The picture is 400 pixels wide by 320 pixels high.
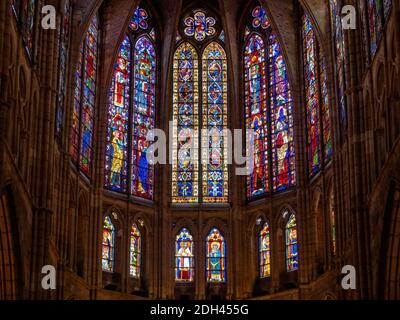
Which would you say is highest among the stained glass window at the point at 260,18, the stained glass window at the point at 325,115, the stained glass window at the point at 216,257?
the stained glass window at the point at 260,18

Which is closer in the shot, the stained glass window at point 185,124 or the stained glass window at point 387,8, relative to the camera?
the stained glass window at point 387,8

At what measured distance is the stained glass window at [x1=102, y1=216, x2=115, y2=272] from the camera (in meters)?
34.2

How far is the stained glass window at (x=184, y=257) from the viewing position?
3547 centimetres

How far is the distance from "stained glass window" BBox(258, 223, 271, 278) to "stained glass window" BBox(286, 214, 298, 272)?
0.72 m

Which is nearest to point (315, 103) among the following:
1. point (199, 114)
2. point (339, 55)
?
point (339, 55)

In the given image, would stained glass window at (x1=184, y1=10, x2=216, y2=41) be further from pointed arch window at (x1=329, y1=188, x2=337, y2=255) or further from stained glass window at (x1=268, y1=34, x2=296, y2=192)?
pointed arch window at (x1=329, y1=188, x2=337, y2=255)

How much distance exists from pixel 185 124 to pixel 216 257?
16.5ft

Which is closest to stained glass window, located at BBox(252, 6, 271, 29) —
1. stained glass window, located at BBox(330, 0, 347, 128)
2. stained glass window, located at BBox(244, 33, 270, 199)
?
stained glass window, located at BBox(244, 33, 270, 199)

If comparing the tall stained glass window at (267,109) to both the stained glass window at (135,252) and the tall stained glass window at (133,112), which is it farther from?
the stained glass window at (135,252)

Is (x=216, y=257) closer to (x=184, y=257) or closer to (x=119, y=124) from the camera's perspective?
(x=184, y=257)

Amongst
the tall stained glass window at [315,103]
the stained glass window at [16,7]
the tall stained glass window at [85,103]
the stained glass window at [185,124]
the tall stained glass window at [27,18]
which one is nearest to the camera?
the stained glass window at [16,7]

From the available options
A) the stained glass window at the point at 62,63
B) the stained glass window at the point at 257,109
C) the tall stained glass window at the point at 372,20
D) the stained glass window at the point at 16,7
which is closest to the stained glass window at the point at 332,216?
the stained glass window at the point at 257,109

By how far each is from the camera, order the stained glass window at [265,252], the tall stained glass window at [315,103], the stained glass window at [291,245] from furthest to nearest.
A: the stained glass window at [265,252] → the stained glass window at [291,245] → the tall stained glass window at [315,103]

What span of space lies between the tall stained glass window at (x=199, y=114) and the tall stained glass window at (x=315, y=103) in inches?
146
